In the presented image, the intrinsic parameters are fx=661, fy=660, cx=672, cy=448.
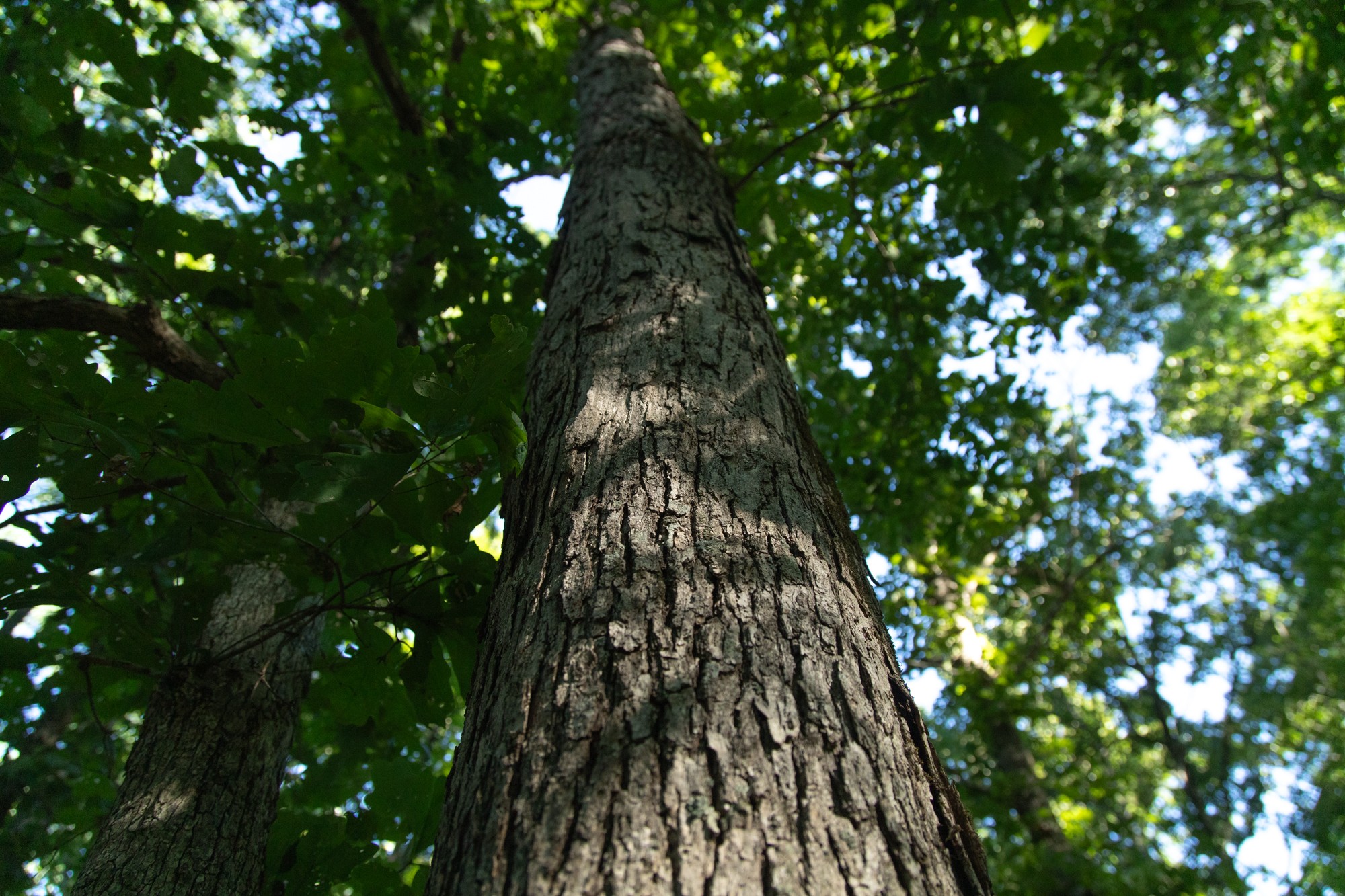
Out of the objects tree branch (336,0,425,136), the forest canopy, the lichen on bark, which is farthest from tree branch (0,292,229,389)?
tree branch (336,0,425,136)

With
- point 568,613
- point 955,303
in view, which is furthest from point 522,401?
point 955,303

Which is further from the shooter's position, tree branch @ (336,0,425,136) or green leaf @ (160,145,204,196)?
tree branch @ (336,0,425,136)

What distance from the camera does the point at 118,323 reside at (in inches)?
79.9

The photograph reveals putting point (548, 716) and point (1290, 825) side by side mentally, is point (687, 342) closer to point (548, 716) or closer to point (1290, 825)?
point (548, 716)

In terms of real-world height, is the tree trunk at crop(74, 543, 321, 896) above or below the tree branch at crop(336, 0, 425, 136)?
below

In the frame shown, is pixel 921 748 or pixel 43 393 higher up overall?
pixel 43 393

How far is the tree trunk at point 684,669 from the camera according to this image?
682 millimetres

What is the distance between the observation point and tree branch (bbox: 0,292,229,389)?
1.90 metres

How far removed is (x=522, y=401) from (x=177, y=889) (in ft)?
4.88

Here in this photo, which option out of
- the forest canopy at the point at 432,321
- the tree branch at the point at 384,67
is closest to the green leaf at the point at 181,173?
the forest canopy at the point at 432,321

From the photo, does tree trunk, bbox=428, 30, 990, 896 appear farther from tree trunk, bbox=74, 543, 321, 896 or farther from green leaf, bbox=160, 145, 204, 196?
green leaf, bbox=160, 145, 204, 196

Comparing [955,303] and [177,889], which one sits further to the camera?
[955,303]

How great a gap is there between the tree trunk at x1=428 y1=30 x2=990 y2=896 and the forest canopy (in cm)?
30

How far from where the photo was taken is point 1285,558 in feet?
41.3
